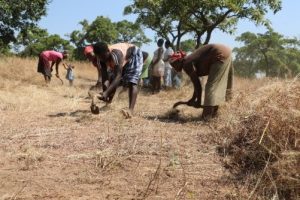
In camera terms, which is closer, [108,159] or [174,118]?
[108,159]

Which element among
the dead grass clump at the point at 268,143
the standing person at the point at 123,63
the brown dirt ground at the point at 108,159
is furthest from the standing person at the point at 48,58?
the dead grass clump at the point at 268,143

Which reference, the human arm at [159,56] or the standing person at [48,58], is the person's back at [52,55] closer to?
the standing person at [48,58]

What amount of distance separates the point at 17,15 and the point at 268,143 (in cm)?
1384

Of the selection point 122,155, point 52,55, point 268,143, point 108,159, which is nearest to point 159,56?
point 52,55

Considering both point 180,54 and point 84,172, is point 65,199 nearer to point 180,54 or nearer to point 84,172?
point 84,172

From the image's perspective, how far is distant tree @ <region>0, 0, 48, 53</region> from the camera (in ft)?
51.5

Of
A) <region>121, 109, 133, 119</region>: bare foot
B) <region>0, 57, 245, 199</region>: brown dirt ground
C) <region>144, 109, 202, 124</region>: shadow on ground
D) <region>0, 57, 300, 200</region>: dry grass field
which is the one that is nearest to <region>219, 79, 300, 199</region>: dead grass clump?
<region>0, 57, 300, 200</region>: dry grass field

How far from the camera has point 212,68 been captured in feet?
21.5

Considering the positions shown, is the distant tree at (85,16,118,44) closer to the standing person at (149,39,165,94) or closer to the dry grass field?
the standing person at (149,39,165,94)

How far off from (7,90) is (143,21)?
8833 millimetres

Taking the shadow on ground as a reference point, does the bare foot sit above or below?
above

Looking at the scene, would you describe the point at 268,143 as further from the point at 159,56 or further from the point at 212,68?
the point at 159,56

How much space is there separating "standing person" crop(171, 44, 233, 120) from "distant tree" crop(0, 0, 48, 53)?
10369mm

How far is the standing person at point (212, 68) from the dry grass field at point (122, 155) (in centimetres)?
18
